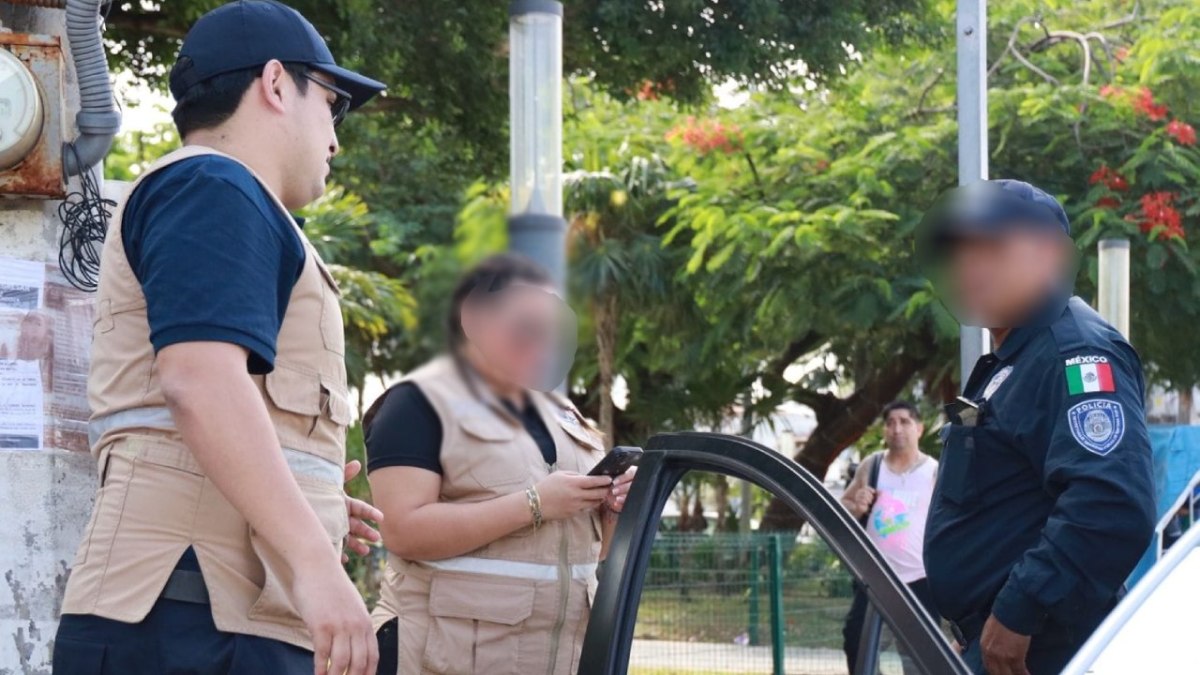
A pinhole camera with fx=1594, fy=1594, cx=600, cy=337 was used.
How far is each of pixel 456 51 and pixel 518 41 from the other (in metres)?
4.90

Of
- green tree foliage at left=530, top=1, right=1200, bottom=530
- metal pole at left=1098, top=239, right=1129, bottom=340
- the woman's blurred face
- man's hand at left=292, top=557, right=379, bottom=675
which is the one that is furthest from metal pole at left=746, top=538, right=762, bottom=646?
the woman's blurred face

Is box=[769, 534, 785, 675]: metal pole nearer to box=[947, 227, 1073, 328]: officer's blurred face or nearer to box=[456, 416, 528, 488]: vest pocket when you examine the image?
→ box=[947, 227, 1073, 328]: officer's blurred face

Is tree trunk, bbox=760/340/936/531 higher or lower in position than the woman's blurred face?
lower

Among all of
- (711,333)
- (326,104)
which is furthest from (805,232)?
(326,104)

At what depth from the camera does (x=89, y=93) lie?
131 inches

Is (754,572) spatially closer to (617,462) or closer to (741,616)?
(741,616)

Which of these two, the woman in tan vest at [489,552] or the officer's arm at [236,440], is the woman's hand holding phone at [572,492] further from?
the officer's arm at [236,440]

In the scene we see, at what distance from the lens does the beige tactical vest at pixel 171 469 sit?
2145 millimetres

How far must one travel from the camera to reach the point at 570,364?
5.01 ft

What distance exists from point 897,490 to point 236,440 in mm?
5998

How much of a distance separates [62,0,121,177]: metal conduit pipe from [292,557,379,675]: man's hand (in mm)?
1617

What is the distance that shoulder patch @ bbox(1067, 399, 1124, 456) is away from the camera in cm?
279

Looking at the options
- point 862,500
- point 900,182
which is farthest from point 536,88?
point 900,182

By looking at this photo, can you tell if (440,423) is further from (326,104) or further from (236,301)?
(326,104)
